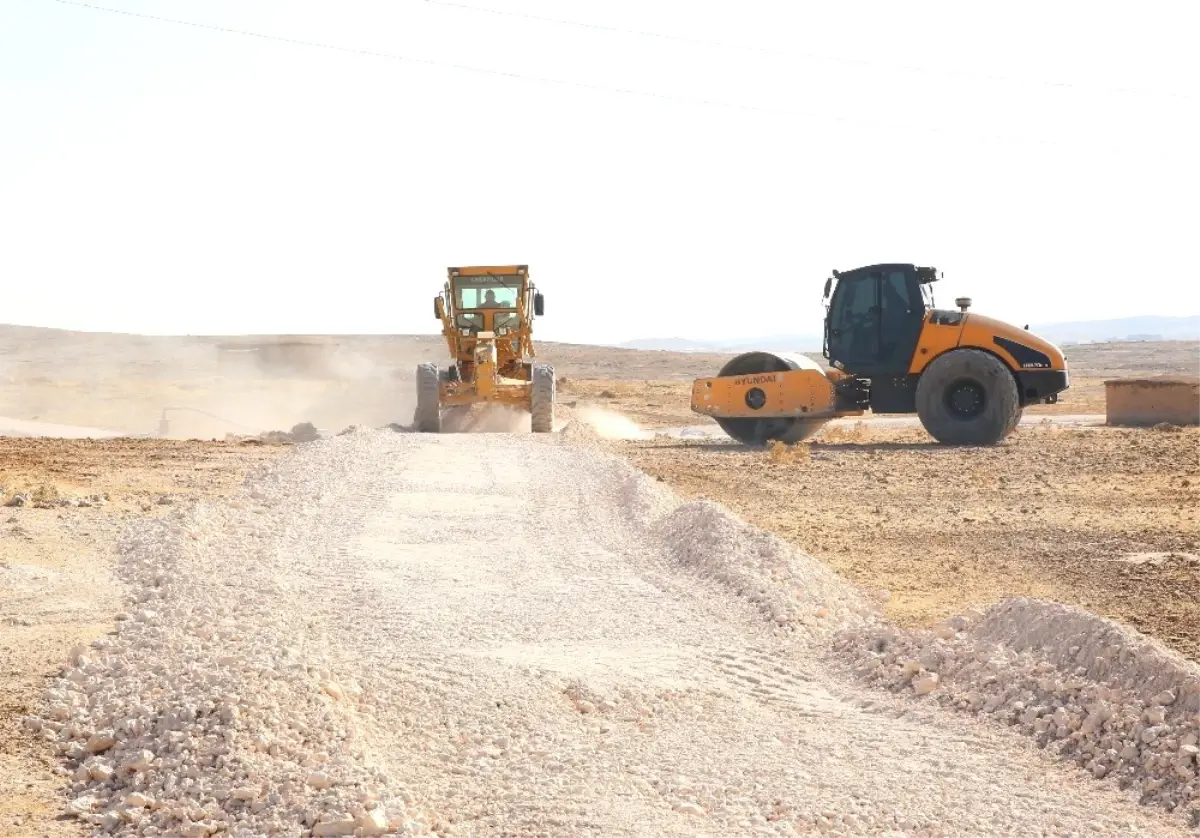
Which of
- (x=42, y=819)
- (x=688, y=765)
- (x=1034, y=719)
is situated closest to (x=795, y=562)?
(x=1034, y=719)

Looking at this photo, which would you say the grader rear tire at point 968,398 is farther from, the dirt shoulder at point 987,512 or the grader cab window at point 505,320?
the grader cab window at point 505,320

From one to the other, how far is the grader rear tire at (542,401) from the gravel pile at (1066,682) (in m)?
17.8

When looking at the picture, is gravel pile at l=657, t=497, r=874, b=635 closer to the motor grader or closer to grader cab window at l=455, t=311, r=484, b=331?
the motor grader

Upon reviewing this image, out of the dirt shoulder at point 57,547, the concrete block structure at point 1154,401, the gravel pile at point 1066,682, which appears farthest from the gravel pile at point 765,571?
the concrete block structure at point 1154,401

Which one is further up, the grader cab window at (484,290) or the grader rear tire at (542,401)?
the grader cab window at (484,290)

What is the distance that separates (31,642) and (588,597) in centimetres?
373

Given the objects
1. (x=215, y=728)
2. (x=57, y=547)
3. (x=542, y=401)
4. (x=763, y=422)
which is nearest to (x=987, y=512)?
(x=763, y=422)

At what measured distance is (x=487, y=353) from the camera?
27547mm

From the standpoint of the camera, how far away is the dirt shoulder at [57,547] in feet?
23.3

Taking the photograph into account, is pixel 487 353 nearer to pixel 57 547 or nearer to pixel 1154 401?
pixel 1154 401

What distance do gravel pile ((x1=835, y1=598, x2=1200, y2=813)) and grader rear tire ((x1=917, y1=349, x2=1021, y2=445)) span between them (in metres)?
14.7

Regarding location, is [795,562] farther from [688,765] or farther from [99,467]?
[99,467]

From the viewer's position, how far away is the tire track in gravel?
6.33 meters

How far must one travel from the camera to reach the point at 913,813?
6352mm
